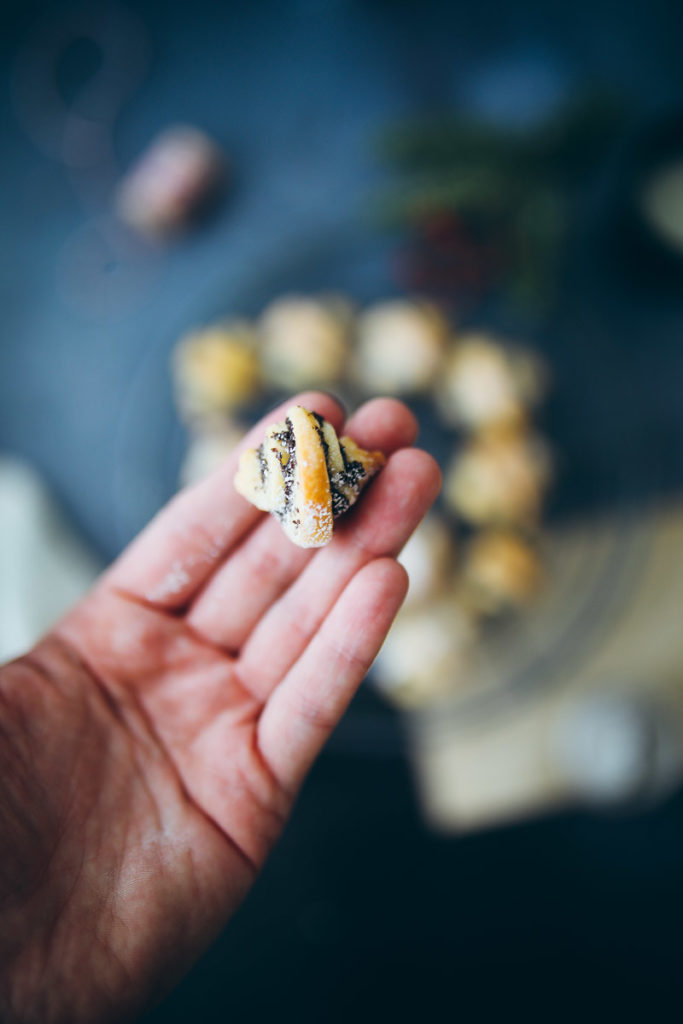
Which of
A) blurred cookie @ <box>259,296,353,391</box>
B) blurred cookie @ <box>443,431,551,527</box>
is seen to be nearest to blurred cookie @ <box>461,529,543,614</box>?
blurred cookie @ <box>443,431,551,527</box>

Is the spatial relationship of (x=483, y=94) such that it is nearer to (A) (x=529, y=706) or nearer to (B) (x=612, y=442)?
(B) (x=612, y=442)

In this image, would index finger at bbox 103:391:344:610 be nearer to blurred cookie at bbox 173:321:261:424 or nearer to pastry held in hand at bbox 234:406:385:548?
pastry held in hand at bbox 234:406:385:548

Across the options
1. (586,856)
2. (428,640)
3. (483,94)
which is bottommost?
(586,856)

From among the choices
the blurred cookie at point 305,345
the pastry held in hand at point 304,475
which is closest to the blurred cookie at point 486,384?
the blurred cookie at point 305,345

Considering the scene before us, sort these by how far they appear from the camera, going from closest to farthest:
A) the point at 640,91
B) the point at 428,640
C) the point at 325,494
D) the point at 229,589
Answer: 1. the point at 325,494
2. the point at 229,589
3. the point at 428,640
4. the point at 640,91

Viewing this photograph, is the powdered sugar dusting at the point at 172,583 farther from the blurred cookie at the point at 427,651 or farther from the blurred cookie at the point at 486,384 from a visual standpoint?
the blurred cookie at the point at 486,384

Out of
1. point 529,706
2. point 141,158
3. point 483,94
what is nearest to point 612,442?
point 529,706

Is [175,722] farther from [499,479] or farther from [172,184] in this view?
[172,184]
